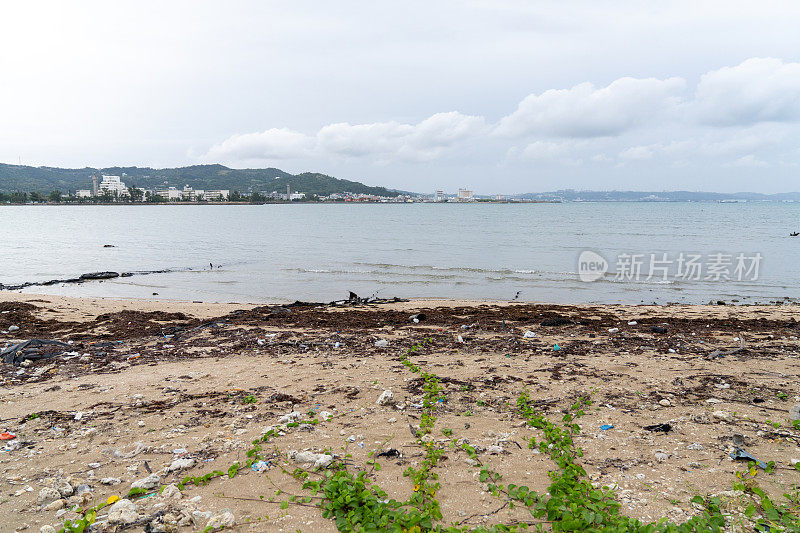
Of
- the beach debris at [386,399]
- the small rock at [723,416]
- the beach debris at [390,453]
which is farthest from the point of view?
the beach debris at [386,399]

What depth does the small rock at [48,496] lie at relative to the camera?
375 centimetres

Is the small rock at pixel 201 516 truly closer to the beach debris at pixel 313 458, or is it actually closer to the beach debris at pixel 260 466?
the beach debris at pixel 260 466

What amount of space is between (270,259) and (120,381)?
25.8 metres

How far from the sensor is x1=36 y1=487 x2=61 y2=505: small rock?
3.75 meters

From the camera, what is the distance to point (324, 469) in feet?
14.0

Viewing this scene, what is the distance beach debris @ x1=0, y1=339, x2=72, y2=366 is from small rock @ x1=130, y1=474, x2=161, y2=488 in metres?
6.00

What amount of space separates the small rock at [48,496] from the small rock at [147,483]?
567mm

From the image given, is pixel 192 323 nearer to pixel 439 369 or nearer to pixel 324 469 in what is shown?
pixel 439 369

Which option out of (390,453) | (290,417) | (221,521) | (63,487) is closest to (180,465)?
(63,487)

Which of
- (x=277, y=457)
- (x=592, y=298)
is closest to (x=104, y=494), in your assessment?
(x=277, y=457)

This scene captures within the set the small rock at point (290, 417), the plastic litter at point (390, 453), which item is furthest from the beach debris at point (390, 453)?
the small rock at point (290, 417)

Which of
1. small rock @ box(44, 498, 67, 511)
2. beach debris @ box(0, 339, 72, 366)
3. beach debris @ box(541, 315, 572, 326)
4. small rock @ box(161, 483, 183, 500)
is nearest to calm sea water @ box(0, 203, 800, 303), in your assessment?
beach debris @ box(541, 315, 572, 326)

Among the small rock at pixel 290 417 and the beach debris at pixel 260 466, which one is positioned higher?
the beach debris at pixel 260 466

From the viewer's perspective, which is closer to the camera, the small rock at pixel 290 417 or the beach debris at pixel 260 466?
the beach debris at pixel 260 466
